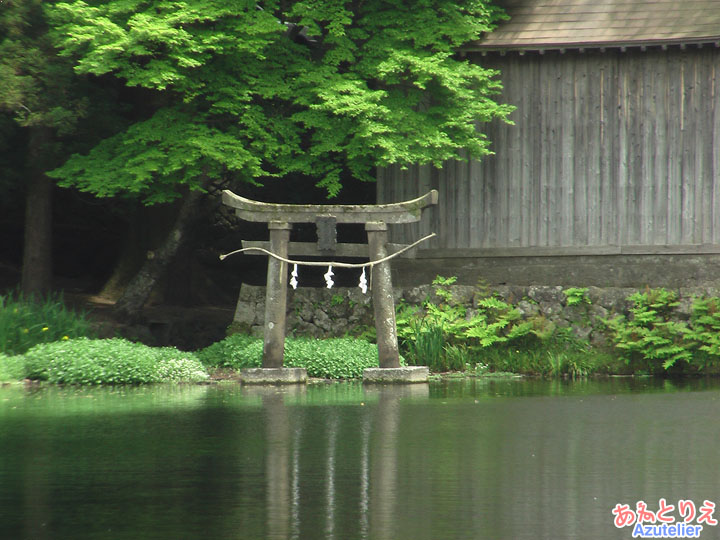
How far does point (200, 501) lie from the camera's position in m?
8.09

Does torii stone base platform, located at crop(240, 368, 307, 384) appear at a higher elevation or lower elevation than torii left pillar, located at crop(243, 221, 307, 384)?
lower

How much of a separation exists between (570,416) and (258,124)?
10003 mm

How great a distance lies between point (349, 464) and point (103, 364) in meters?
9.08

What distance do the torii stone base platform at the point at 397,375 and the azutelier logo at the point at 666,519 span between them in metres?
10.1

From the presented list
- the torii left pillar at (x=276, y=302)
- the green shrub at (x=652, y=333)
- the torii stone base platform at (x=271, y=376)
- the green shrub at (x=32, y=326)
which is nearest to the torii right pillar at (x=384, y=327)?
the torii stone base platform at (x=271, y=376)

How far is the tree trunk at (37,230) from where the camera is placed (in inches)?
870

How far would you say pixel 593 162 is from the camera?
2184 centimetres

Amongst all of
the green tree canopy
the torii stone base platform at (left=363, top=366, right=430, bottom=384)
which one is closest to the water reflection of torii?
the torii stone base platform at (left=363, top=366, right=430, bottom=384)

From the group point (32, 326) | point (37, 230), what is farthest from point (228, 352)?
point (37, 230)

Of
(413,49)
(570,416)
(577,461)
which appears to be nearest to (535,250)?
(413,49)

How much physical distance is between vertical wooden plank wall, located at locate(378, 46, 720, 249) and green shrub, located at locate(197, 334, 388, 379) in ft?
13.7

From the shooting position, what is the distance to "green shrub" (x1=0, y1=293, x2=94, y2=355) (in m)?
19.0

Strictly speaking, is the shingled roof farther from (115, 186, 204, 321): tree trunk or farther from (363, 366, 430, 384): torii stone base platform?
(363, 366, 430, 384): torii stone base platform

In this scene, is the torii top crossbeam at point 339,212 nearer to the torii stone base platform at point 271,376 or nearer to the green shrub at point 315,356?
the green shrub at point 315,356
